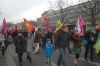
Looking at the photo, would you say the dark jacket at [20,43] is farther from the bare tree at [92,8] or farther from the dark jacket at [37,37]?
the bare tree at [92,8]

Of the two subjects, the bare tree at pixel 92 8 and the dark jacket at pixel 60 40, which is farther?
the bare tree at pixel 92 8

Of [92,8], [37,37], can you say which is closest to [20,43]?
[37,37]

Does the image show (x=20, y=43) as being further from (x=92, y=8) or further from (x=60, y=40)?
(x=92, y=8)

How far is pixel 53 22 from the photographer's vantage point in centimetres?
14338

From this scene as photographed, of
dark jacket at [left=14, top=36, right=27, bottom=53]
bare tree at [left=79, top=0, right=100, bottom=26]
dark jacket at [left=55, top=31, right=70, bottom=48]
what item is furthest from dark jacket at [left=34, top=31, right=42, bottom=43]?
bare tree at [left=79, top=0, right=100, bottom=26]

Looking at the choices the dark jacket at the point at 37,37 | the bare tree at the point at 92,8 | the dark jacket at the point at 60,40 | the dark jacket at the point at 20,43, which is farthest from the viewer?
the bare tree at the point at 92,8

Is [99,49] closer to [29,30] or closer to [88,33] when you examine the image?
[88,33]

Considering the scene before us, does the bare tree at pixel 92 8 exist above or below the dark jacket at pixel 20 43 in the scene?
above

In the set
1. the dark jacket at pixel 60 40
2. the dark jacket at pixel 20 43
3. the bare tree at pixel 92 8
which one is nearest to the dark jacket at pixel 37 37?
the dark jacket at pixel 20 43

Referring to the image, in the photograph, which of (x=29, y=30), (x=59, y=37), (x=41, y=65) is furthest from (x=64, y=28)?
(x=29, y=30)

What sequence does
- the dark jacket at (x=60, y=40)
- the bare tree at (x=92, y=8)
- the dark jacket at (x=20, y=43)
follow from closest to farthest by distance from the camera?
the dark jacket at (x=60, y=40), the dark jacket at (x=20, y=43), the bare tree at (x=92, y=8)

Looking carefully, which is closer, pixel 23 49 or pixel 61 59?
pixel 61 59

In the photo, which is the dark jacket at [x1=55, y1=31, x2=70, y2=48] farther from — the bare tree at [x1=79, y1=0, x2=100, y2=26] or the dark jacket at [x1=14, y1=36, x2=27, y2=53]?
the bare tree at [x1=79, y1=0, x2=100, y2=26]

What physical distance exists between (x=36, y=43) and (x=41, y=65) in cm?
491
